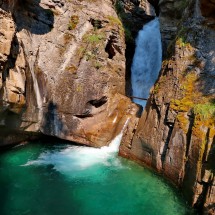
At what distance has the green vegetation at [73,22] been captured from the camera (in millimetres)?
13039

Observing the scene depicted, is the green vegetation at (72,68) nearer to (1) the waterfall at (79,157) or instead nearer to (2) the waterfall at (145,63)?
(1) the waterfall at (79,157)

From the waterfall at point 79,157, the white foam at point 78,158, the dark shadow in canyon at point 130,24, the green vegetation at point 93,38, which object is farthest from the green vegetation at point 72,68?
the dark shadow in canyon at point 130,24

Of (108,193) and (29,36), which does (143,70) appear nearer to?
(29,36)

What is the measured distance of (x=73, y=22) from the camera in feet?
43.2

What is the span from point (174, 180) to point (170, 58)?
509 centimetres

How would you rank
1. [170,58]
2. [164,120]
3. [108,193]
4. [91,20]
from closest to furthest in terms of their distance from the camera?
[108,193]
[164,120]
[170,58]
[91,20]

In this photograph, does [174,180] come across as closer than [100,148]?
Yes

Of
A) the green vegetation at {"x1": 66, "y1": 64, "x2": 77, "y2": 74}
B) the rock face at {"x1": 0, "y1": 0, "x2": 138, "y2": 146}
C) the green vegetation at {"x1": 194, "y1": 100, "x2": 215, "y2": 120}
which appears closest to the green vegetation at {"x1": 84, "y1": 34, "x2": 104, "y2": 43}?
the rock face at {"x1": 0, "y1": 0, "x2": 138, "y2": 146}

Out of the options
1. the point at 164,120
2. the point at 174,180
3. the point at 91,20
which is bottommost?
the point at 174,180

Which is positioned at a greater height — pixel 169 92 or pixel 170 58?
pixel 170 58

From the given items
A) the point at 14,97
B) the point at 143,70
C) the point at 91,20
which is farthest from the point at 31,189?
the point at 143,70

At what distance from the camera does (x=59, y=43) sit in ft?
41.3

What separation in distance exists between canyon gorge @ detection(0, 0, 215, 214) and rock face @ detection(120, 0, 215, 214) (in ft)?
0.10

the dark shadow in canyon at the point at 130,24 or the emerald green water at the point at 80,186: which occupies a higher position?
the dark shadow in canyon at the point at 130,24
